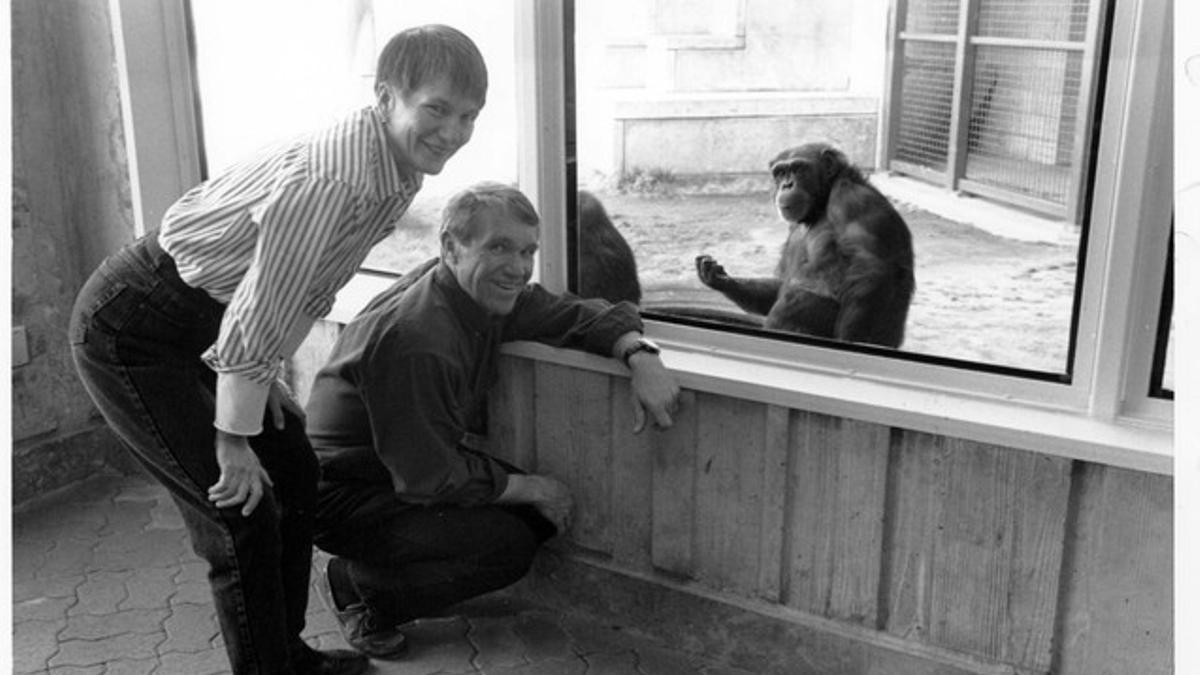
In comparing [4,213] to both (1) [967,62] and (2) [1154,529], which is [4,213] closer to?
(1) [967,62]

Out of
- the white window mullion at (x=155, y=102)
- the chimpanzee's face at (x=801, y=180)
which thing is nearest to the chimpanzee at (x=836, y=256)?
the chimpanzee's face at (x=801, y=180)

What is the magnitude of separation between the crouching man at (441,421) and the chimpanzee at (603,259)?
11cm

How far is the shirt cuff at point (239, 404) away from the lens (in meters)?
1.89

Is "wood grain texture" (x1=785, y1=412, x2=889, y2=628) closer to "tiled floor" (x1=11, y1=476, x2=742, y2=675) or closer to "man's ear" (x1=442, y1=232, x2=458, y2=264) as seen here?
"tiled floor" (x1=11, y1=476, x2=742, y2=675)

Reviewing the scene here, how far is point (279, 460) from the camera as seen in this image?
90.9 inches

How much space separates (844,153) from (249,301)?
4.06ft

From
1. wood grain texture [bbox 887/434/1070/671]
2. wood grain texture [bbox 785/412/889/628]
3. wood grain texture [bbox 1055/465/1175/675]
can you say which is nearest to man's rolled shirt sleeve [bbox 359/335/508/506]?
wood grain texture [bbox 785/412/889/628]

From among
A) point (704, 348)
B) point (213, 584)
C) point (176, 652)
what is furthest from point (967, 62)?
point (176, 652)

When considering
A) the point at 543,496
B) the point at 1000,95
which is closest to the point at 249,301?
the point at 543,496

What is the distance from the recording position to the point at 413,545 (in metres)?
2.51

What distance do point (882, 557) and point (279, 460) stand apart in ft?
4.27

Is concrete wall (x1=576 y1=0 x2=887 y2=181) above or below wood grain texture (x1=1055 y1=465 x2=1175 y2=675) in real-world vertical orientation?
above

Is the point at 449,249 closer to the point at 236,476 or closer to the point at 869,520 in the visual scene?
the point at 236,476

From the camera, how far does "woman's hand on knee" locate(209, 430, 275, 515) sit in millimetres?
1994
